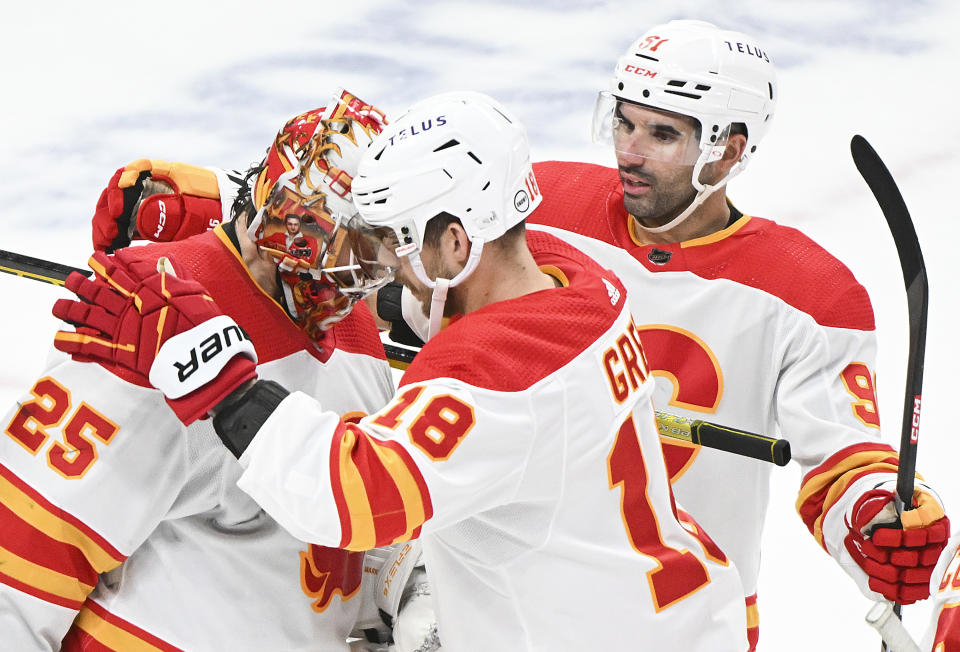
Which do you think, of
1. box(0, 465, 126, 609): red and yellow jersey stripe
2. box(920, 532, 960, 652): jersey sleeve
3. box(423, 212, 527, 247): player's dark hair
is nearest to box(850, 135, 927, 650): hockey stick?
box(920, 532, 960, 652): jersey sleeve

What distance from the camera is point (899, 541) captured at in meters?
2.17

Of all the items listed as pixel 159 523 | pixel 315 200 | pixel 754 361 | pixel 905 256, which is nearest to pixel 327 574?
pixel 159 523

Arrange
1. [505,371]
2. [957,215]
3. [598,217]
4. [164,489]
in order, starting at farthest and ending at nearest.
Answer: [957,215] → [598,217] → [164,489] → [505,371]

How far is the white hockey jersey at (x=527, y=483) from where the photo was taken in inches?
63.2

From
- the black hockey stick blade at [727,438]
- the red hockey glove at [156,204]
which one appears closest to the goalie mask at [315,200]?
the red hockey glove at [156,204]

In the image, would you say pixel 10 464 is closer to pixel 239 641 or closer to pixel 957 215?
pixel 239 641

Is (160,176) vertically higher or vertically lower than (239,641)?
higher

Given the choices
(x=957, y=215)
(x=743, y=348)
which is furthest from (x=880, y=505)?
(x=957, y=215)

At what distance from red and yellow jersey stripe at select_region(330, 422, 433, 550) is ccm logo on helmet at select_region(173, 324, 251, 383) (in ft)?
0.63

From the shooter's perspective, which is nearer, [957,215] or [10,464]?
[10,464]

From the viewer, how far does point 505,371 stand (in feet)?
5.42

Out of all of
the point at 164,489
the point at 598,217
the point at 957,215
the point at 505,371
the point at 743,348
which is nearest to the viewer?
the point at 505,371

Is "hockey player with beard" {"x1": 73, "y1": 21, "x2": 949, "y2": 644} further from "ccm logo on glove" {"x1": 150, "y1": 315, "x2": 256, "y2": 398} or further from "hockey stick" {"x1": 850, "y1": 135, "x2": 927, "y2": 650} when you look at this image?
"ccm logo on glove" {"x1": 150, "y1": 315, "x2": 256, "y2": 398}

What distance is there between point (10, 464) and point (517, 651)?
2.45 feet
